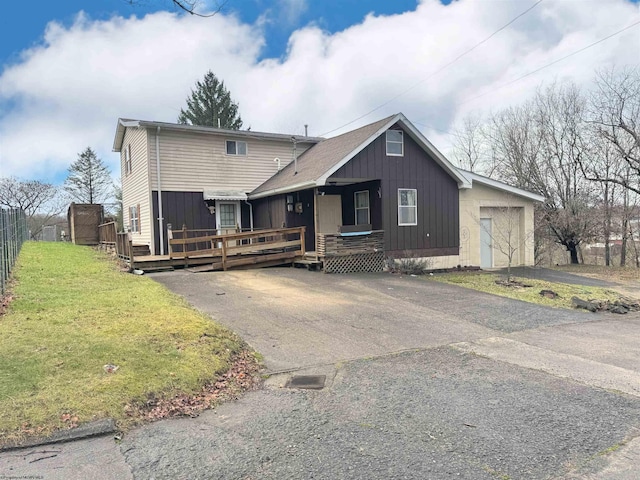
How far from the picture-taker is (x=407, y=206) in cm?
A: 1530

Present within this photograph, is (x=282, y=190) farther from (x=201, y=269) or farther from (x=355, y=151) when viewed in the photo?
A: (x=201, y=269)

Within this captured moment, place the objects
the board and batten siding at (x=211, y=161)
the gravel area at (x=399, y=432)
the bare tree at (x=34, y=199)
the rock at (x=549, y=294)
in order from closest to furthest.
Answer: the gravel area at (x=399, y=432) < the rock at (x=549, y=294) < the board and batten siding at (x=211, y=161) < the bare tree at (x=34, y=199)

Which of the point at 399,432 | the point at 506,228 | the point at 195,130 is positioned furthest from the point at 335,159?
the point at 399,432

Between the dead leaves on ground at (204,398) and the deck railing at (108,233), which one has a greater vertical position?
the deck railing at (108,233)

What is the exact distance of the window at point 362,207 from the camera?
15.6 meters

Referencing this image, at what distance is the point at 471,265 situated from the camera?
1694 centimetres

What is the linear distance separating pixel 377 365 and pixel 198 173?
13.6 metres

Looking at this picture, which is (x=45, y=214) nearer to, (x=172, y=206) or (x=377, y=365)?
(x=172, y=206)

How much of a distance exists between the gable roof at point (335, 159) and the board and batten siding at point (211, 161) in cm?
85

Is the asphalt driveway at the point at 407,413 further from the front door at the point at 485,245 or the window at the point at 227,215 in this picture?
the window at the point at 227,215

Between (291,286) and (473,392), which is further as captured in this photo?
(291,286)

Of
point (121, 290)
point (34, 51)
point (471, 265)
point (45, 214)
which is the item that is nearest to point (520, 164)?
point (471, 265)

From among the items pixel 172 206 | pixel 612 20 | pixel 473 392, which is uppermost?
pixel 612 20

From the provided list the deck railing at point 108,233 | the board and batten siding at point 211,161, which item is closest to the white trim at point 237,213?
the board and batten siding at point 211,161
